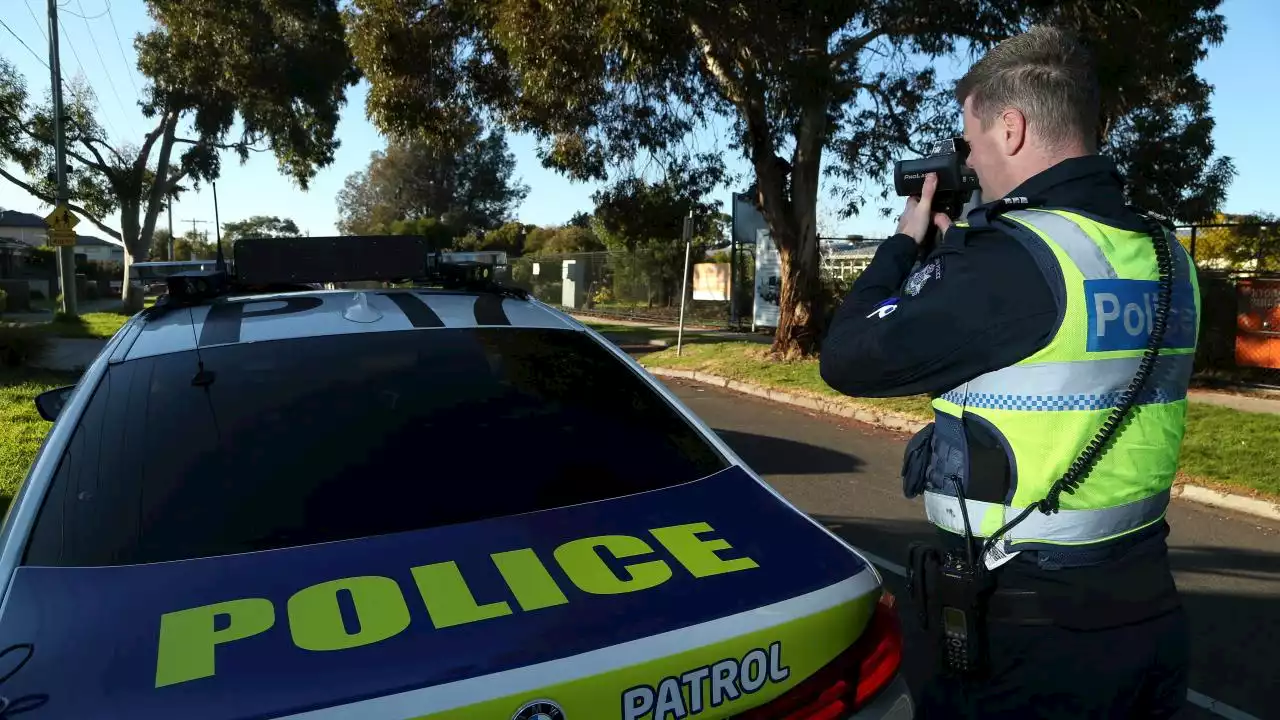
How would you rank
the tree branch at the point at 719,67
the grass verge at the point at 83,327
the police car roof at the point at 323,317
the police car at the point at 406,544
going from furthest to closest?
the grass verge at the point at 83,327
the tree branch at the point at 719,67
the police car roof at the point at 323,317
the police car at the point at 406,544

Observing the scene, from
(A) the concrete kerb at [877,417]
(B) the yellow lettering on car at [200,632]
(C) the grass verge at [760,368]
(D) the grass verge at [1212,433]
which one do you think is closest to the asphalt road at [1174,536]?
(A) the concrete kerb at [877,417]

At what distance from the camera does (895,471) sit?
7.13 meters

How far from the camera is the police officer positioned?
158 centimetres

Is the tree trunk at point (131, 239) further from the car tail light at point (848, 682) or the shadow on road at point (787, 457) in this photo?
the car tail light at point (848, 682)

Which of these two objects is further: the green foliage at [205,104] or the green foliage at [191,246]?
the green foliage at [191,246]

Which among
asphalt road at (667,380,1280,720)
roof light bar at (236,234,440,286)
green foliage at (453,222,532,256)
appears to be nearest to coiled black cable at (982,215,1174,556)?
asphalt road at (667,380,1280,720)

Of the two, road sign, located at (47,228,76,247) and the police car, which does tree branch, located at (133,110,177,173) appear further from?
the police car

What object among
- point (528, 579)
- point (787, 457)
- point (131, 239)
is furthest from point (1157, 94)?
point (131, 239)

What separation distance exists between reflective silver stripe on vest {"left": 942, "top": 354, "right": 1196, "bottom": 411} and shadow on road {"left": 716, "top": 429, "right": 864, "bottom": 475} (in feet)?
16.6

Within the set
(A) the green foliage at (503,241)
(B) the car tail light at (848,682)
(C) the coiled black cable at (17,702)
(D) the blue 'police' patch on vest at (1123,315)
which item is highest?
(A) the green foliage at (503,241)

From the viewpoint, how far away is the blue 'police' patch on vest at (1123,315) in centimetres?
158

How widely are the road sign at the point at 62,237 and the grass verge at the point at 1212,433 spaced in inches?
605

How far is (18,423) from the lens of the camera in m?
8.42

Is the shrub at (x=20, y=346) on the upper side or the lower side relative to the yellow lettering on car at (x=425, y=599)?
A: lower
